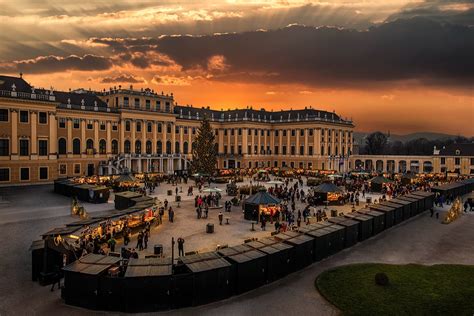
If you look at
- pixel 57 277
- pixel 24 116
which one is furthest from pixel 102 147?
pixel 57 277

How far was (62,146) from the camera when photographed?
63188 mm

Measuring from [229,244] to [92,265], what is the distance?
35.9 feet

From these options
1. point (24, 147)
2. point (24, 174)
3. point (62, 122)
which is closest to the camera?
point (24, 174)

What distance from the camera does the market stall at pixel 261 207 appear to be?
32125 mm

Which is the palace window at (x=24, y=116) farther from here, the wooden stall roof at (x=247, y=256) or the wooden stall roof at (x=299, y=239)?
the wooden stall roof at (x=299, y=239)

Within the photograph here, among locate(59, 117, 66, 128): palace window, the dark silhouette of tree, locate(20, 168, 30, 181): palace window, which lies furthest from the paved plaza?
the dark silhouette of tree

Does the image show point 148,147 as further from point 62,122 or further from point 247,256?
point 247,256

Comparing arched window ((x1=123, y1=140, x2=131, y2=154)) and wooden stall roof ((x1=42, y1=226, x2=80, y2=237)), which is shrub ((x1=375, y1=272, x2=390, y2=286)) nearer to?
wooden stall roof ((x1=42, y1=226, x2=80, y2=237))

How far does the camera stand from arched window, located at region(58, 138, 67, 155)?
206ft

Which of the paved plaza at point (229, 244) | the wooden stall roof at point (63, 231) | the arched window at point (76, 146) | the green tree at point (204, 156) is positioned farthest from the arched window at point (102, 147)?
the wooden stall roof at point (63, 231)

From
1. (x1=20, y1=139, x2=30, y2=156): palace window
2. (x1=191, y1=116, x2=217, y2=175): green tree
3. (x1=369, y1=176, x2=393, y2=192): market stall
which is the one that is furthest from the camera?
(x1=191, y1=116, x2=217, y2=175): green tree

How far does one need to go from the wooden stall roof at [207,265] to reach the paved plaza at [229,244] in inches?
65.1

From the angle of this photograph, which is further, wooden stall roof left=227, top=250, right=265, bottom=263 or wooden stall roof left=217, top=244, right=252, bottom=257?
wooden stall roof left=217, top=244, right=252, bottom=257

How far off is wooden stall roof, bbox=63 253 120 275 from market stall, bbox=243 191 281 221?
1754 cm
